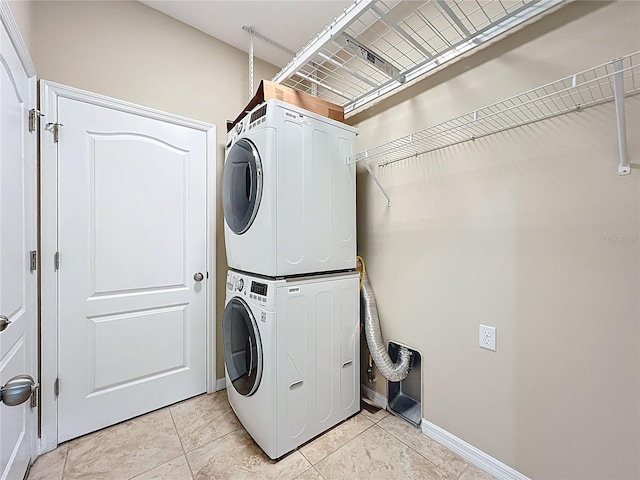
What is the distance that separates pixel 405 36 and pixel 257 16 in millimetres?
1223

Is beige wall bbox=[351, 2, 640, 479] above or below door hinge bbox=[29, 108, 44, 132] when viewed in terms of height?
below

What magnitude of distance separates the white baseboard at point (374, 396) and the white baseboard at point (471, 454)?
1.04 ft

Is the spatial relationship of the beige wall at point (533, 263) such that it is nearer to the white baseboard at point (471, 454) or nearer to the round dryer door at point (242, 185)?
the white baseboard at point (471, 454)

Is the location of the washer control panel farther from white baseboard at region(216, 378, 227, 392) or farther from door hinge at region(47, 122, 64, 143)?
door hinge at region(47, 122, 64, 143)

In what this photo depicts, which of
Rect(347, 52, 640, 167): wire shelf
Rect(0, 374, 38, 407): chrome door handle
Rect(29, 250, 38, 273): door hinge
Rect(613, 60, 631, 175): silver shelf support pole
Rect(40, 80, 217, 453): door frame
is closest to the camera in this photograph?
Rect(0, 374, 38, 407): chrome door handle

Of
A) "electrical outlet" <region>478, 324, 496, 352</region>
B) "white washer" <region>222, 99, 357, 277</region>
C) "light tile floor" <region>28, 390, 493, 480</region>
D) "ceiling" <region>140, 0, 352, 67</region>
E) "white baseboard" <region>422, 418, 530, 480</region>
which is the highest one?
"ceiling" <region>140, 0, 352, 67</region>

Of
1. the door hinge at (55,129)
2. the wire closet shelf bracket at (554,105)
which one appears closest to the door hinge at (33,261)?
the door hinge at (55,129)

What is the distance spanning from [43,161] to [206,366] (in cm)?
165

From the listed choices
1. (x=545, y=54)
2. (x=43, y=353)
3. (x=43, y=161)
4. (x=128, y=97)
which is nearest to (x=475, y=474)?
(x=545, y=54)

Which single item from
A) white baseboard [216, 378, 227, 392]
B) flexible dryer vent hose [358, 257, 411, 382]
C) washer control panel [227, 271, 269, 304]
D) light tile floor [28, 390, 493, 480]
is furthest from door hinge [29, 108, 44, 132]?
flexible dryer vent hose [358, 257, 411, 382]

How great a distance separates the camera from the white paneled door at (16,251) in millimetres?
1053

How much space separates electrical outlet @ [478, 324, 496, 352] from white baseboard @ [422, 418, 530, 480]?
0.54 m

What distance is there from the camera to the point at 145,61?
6.12 feet

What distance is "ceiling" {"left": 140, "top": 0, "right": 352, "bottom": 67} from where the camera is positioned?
1842mm
